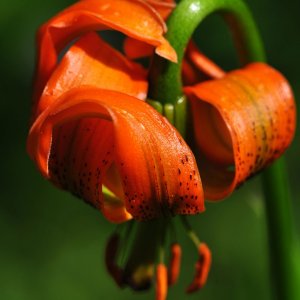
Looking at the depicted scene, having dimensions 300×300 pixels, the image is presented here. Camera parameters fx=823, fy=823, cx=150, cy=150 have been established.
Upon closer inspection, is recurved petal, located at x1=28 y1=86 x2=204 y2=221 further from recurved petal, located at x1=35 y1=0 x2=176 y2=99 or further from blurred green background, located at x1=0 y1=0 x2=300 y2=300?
blurred green background, located at x1=0 y1=0 x2=300 y2=300

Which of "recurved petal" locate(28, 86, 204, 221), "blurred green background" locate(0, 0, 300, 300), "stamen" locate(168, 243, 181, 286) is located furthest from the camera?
"blurred green background" locate(0, 0, 300, 300)

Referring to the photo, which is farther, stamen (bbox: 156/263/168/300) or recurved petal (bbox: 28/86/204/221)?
stamen (bbox: 156/263/168/300)

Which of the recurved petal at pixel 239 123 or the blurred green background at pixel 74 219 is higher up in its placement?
the recurved petal at pixel 239 123

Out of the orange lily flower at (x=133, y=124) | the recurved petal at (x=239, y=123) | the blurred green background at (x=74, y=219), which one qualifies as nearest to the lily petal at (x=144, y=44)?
the orange lily flower at (x=133, y=124)

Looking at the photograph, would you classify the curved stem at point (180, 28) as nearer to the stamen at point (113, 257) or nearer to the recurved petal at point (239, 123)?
the recurved petal at point (239, 123)

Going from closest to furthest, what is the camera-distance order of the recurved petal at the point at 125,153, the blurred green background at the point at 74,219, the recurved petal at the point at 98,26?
the recurved petal at the point at 125,153 < the recurved petal at the point at 98,26 < the blurred green background at the point at 74,219

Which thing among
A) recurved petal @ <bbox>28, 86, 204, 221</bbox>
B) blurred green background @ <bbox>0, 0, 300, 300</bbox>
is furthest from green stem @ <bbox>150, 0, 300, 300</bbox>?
blurred green background @ <bbox>0, 0, 300, 300</bbox>
